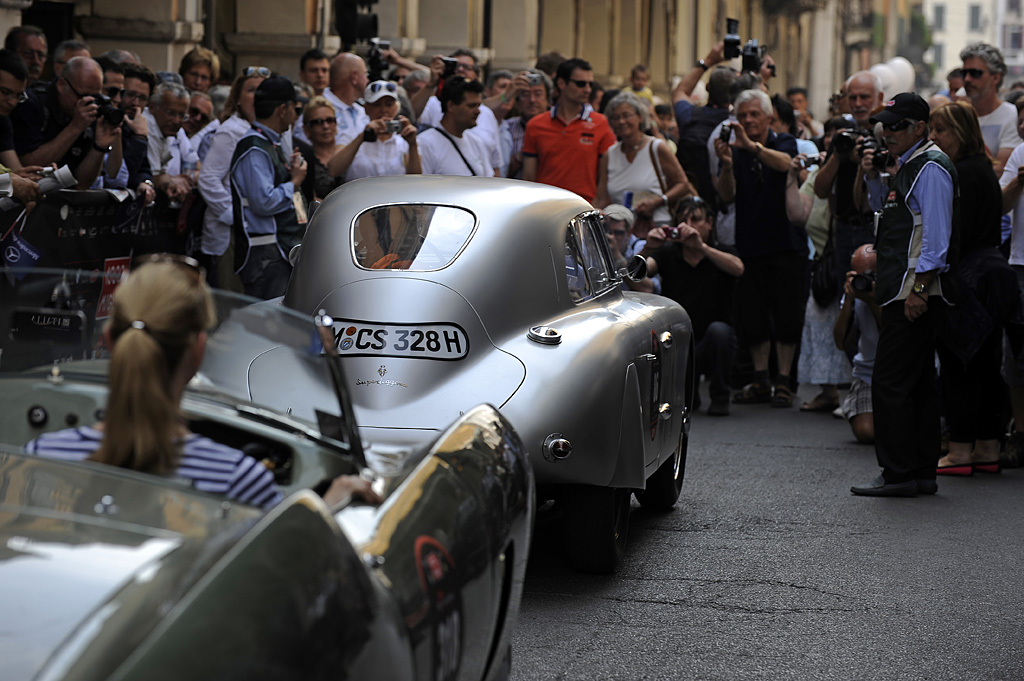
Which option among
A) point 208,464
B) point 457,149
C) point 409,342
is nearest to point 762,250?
point 457,149

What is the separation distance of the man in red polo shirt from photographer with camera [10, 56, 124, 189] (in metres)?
3.62

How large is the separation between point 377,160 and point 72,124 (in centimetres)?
203

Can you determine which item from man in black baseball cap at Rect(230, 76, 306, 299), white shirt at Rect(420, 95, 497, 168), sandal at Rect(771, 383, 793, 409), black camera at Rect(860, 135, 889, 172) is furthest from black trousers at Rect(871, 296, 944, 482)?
white shirt at Rect(420, 95, 497, 168)

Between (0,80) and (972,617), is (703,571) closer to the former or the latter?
(972,617)

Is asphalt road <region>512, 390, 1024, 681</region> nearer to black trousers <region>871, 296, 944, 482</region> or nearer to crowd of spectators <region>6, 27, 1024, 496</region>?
black trousers <region>871, 296, 944, 482</region>

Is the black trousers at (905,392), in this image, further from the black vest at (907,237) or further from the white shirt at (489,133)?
the white shirt at (489,133)

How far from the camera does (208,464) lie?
2.64m

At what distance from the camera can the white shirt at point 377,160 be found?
30.2 feet

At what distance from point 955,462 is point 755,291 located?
9.88ft

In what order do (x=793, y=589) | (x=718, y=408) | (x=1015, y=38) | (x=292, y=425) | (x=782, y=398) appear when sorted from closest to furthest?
(x=292, y=425) < (x=793, y=589) < (x=718, y=408) < (x=782, y=398) < (x=1015, y=38)

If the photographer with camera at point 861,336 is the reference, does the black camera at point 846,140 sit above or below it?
above

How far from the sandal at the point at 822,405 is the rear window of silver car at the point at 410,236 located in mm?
5565

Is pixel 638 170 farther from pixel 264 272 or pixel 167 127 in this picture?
pixel 264 272

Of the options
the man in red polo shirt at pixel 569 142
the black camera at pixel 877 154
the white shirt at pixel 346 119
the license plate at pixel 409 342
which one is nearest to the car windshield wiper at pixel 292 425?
the license plate at pixel 409 342
